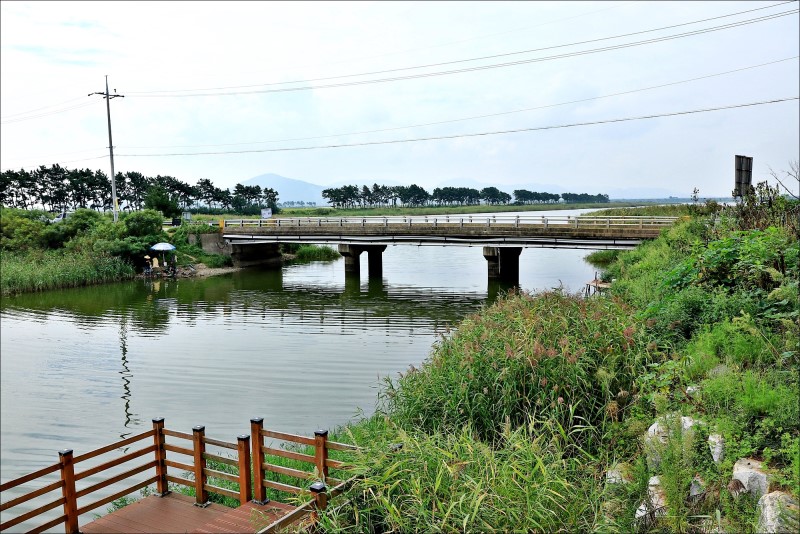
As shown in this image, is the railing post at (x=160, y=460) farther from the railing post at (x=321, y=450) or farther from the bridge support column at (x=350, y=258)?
the bridge support column at (x=350, y=258)

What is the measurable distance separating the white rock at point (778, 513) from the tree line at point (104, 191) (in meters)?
58.8

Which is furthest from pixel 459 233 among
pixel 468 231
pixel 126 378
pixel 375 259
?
pixel 126 378

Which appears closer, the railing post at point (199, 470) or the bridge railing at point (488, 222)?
the railing post at point (199, 470)

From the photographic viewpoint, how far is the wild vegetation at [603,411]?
5.13m

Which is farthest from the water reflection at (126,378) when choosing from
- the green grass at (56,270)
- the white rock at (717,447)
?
the white rock at (717,447)

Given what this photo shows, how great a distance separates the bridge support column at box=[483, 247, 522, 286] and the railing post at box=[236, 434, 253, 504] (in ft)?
84.3

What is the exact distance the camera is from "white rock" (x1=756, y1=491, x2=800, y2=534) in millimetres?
4082

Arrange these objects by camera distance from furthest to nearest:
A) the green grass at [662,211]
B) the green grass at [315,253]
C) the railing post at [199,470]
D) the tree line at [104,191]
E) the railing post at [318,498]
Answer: the tree line at [104,191] < the green grass at [315,253] < the green grass at [662,211] < the railing post at [199,470] < the railing post at [318,498]

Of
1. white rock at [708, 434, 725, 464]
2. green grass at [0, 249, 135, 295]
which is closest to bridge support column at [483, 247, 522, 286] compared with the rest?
green grass at [0, 249, 135, 295]

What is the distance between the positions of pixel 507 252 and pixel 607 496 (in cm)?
2710

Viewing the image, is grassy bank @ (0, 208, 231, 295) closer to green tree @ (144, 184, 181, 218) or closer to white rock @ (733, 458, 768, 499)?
green tree @ (144, 184, 181, 218)

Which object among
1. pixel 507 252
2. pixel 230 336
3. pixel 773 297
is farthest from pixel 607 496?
pixel 507 252

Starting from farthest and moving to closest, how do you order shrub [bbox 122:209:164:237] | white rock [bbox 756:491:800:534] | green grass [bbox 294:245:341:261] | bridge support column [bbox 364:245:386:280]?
green grass [bbox 294:245:341:261]
bridge support column [bbox 364:245:386:280]
shrub [bbox 122:209:164:237]
white rock [bbox 756:491:800:534]

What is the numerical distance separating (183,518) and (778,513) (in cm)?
582
